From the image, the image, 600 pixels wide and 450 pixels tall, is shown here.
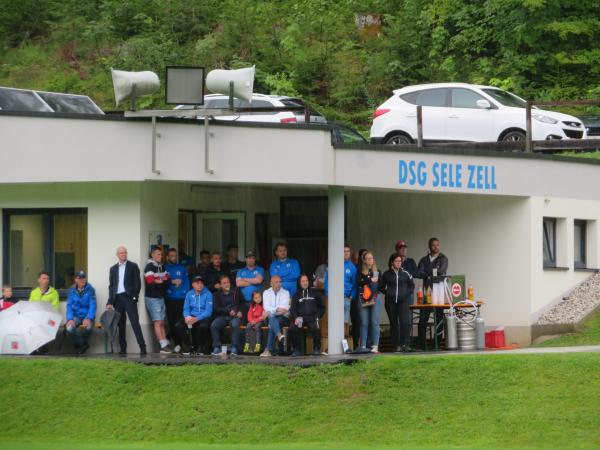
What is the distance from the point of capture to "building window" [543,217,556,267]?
27.0 metres

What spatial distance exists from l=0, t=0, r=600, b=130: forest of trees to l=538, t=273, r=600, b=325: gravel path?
13.9 m

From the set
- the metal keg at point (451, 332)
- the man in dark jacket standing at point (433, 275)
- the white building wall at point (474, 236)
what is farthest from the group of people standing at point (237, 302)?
the white building wall at point (474, 236)

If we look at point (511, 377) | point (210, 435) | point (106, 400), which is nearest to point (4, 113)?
point (106, 400)

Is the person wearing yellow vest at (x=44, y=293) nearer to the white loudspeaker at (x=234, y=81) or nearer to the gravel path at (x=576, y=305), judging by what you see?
the white loudspeaker at (x=234, y=81)

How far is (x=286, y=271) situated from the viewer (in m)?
23.5

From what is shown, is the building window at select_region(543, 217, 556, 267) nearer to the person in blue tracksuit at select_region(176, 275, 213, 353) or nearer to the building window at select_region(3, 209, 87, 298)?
the person in blue tracksuit at select_region(176, 275, 213, 353)

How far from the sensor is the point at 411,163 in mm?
24188

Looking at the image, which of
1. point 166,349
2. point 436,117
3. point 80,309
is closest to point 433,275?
point 166,349

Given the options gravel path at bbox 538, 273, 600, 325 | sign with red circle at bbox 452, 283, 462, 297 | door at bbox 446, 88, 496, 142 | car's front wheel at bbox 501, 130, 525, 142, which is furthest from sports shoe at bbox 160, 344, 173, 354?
car's front wheel at bbox 501, 130, 525, 142

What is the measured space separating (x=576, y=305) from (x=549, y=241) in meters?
1.35

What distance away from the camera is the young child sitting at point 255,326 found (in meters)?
22.8

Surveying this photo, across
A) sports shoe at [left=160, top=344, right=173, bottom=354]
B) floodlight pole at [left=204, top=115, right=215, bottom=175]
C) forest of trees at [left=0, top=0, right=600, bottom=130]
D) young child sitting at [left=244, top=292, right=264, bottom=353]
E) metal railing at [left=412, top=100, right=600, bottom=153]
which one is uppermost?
forest of trees at [left=0, top=0, right=600, bottom=130]

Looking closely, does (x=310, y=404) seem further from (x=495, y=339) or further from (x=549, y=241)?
(x=549, y=241)

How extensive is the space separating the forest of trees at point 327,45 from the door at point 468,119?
942 centimetres
